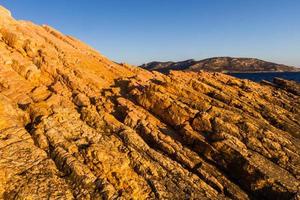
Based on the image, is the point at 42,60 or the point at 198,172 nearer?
the point at 198,172

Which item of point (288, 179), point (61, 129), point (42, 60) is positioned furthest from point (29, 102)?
point (288, 179)

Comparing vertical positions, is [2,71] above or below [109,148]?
above

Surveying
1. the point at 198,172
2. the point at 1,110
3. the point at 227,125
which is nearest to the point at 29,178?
the point at 1,110

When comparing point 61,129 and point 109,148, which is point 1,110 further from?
point 109,148

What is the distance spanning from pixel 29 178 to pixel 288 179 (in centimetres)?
2050

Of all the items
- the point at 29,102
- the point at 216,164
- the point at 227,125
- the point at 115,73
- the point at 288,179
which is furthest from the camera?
the point at 115,73

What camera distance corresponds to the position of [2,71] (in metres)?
40.3

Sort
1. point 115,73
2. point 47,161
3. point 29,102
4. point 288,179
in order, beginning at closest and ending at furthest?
1. point 47,161
2. point 288,179
3. point 29,102
4. point 115,73

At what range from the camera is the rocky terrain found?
82.1 ft

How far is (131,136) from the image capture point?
3186 centimetres

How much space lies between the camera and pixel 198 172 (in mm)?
28844

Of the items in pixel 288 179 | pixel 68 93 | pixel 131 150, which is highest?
pixel 68 93

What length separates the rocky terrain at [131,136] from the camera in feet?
82.1

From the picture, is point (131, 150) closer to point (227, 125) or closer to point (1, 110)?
point (227, 125)
